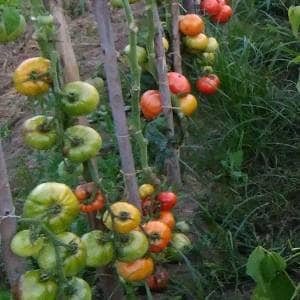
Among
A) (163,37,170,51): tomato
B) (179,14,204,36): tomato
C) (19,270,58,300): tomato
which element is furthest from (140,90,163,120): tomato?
(19,270,58,300): tomato

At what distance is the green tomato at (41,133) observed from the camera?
6.10ft

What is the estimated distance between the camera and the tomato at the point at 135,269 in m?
2.09

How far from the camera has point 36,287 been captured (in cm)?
169

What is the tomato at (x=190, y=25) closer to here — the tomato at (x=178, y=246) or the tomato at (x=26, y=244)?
the tomato at (x=178, y=246)

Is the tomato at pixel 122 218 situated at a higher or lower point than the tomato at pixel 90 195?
lower

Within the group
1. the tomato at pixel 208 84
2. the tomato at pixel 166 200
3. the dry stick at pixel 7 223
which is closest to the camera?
the dry stick at pixel 7 223

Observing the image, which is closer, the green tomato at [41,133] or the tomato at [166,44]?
the green tomato at [41,133]

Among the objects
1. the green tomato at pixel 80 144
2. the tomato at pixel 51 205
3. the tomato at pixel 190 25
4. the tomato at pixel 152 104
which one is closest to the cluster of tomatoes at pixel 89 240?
the tomato at pixel 51 205

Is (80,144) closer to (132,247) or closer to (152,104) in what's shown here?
(132,247)

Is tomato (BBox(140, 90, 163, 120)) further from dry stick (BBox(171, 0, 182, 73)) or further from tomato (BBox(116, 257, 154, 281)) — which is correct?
tomato (BBox(116, 257, 154, 281))

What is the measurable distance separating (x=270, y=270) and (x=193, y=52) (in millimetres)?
1537

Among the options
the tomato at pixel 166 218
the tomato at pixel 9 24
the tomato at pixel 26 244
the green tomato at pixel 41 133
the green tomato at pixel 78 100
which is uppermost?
the tomato at pixel 9 24

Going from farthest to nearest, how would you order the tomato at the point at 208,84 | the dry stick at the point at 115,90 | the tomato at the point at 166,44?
the tomato at the point at 208,84, the tomato at the point at 166,44, the dry stick at the point at 115,90

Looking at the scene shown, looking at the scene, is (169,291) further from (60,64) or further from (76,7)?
(76,7)
